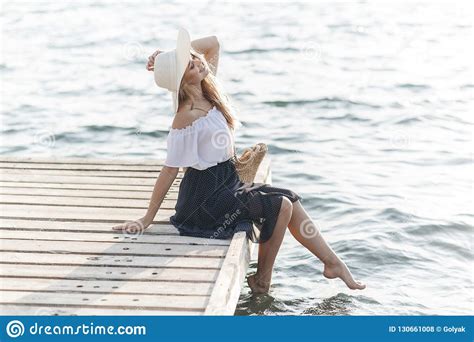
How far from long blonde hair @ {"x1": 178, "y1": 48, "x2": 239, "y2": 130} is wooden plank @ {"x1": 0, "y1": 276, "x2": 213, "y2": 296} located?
1.11 metres

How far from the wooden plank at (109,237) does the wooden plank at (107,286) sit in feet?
1.85

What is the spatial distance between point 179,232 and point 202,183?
0.30 m

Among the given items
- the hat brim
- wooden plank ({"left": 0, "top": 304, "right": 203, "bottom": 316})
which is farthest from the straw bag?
wooden plank ({"left": 0, "top": 304, "right": 203, "bottom": 316})

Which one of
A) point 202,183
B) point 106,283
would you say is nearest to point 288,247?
point 202,183

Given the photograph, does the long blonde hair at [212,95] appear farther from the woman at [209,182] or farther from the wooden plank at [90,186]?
the wooden plank at [90,186]

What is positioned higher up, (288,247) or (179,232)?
(179,232)

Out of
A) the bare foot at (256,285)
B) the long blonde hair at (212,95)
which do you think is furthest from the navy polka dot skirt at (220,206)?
the bare foot at (256,285)

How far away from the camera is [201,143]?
5367 millimetres

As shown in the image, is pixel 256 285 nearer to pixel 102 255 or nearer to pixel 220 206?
pixel 220 206

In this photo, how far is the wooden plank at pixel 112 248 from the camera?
203 inches

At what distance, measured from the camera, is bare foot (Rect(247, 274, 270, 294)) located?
5.82 metres

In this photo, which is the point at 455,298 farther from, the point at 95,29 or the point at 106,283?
the point at 95,29

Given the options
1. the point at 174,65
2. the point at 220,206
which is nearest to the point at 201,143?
the point at 220,206
